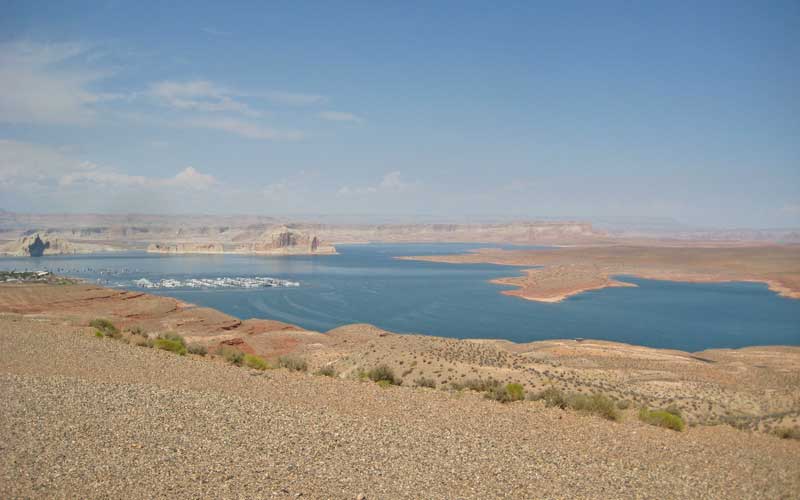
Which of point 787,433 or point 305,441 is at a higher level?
point 305,441

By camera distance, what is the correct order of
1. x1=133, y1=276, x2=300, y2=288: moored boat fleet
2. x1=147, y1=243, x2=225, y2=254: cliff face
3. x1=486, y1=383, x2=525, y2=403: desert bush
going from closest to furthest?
1. x1=486, y1=383, x2=525, y2=403: desert bush
2. x1=133, y1=276, x2=300, y2=288: moored boat fleet
3. x1=147, y1=243, x2=225, y2=254: cliff face

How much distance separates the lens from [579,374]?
20250 millimetres

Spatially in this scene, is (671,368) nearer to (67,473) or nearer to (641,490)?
(641,490)

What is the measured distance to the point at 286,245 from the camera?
150125 mm

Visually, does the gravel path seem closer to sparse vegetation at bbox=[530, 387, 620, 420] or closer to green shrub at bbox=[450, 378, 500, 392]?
sparse vegetation at bbox=[530, 387, 620, 420]

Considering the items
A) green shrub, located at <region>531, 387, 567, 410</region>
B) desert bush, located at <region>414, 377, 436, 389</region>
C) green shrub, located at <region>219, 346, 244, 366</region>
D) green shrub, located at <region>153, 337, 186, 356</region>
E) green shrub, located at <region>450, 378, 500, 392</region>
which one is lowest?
desert bush, located at <region>414, 377, 436, 389</region>

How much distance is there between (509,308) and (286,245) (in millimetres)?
103278

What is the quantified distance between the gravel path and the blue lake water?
101ft

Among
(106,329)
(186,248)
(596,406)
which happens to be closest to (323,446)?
(596,406)

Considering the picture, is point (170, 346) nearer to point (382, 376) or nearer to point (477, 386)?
point (382, 376)

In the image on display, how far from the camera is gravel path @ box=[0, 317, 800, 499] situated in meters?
6.15

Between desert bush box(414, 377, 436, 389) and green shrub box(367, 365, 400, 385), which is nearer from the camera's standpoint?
green shrub box(367, 365, 400, 385)

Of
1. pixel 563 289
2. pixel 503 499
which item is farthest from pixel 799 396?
pixel 563 289

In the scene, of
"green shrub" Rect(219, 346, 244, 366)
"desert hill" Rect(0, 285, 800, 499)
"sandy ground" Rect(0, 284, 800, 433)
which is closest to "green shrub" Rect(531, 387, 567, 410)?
"desert hill" Rect(0, 285, 800, 499)
